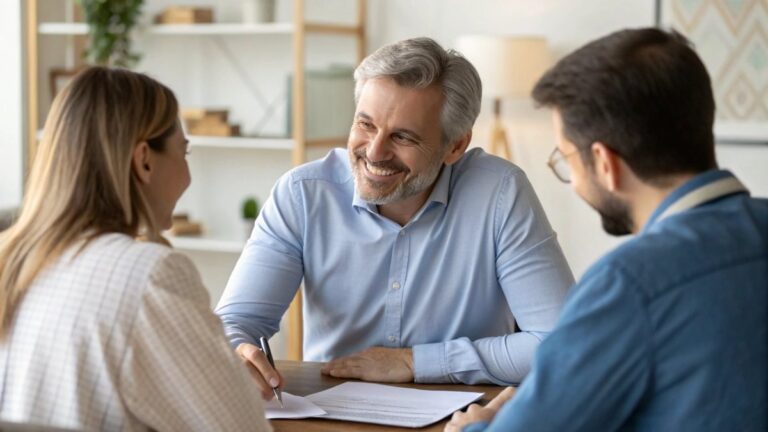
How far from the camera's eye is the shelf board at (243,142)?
178 inches

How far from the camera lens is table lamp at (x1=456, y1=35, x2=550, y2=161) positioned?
4.17m

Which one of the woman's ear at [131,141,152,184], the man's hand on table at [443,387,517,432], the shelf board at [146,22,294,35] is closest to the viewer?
the woman's ear at [131,141,152,184]

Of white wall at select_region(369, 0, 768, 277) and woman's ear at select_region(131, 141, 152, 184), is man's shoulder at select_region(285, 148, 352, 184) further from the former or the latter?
white wall at select_region(369, 0, 768, 277)

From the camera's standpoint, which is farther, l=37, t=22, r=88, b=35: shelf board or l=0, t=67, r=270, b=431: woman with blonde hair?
l=37, t=22, r=88, b=35: shelf board

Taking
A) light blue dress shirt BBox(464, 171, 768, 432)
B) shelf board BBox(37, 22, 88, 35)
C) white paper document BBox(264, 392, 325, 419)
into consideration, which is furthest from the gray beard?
shelf board BBox(37, 22, 88, 35)

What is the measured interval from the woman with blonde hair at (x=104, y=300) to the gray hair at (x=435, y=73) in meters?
0.83

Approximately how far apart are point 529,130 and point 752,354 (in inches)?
127

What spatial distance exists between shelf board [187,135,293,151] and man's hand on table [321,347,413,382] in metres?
2.40

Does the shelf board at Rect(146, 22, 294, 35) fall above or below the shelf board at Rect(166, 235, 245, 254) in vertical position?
above

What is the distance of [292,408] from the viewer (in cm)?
194

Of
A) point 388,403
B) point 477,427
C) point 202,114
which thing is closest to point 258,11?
point 202,114

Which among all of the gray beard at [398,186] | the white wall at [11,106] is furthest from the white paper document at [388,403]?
the white wall at [11,106]

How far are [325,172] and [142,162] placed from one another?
92cm

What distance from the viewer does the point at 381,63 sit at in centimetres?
238
